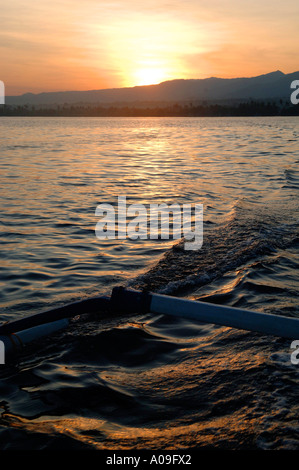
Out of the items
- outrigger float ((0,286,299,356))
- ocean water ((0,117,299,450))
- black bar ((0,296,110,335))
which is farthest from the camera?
black bar ((0,296,110,335))

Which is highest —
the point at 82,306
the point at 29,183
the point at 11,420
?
the point at 29,183

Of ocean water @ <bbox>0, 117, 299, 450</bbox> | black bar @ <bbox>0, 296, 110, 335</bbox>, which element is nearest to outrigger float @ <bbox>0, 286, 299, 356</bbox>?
black bar @ <bbox>0, 296, 110, 335</bbox>

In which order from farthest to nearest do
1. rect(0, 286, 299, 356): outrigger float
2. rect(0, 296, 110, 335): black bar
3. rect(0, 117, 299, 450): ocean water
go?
rect(0, 296, 110, 335): black bar
rect(0, 286, 299, 356): outrigger float
rect(0, 117, 299, 450): ocean water

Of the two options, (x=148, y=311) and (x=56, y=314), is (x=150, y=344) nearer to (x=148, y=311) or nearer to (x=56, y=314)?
(x=148, y=311)

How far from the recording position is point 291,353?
444cm

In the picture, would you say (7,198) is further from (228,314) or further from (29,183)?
(228,314)

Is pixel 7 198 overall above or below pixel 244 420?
above

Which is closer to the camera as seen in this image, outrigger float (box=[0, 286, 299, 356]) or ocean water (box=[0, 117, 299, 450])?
ocean water (box=[0, 117, 299, 450])

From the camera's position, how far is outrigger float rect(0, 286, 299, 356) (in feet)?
11.7

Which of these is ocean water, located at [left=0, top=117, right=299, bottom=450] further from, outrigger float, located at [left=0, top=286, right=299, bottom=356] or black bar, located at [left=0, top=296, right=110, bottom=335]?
black bar, located at [left=0, top=296, right=110, bottom=335]

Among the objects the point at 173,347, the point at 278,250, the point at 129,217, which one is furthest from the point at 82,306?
the point at 129,217

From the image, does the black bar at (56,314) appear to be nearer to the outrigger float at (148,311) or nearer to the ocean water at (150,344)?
the outrigger float at (148,311)

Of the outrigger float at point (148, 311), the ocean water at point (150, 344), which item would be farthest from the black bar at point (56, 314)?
the ocean water at point (150, 344)

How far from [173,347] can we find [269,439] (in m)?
1.71
